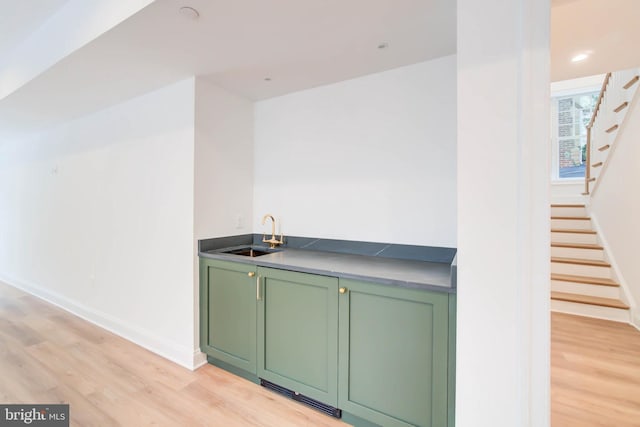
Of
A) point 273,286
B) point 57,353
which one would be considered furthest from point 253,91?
point 57,353

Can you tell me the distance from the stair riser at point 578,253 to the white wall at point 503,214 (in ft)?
12.5

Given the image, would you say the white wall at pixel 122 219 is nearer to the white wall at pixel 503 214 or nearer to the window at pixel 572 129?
the white wall at pixel 503 214

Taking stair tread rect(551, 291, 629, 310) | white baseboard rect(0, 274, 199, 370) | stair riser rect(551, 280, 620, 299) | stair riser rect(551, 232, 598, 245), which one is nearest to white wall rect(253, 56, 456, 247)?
white baseboard rect(0, 274, 199, 370)

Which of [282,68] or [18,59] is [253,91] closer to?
[282,68]

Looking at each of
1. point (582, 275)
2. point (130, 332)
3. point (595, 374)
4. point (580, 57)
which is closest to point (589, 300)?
point (582, 275)

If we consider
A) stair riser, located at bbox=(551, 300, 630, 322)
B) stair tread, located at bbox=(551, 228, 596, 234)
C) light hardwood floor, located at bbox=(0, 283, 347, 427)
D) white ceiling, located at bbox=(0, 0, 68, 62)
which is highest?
white ceiling, located at bbox=(0, 0, 68, 62)

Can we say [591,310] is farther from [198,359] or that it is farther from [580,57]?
[198,359]

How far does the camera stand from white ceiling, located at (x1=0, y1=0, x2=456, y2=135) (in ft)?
5.04

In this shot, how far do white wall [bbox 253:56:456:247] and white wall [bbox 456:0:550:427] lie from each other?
2.66 ft

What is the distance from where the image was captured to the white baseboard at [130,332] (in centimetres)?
236

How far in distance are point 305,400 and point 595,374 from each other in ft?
7.36

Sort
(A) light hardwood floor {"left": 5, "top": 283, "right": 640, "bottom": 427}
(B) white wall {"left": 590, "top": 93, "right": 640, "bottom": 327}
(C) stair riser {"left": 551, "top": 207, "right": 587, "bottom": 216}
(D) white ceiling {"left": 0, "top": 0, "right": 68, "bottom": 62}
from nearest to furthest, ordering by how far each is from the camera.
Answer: (A) light hardwood floor {"left": 5, "top": 283, "right": 640, "bottom": 427}, (D) white ceiling {"left": 0, "top": 0, "right": 68, "bottom": 62}, (B) white wall {"left": 590, "top": 93, "right": 640, "bottom": 327}, (C) stair riser {"left": 551, "top": 207, "right": 587, "bottom": 216}

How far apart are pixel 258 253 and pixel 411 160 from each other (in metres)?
1.62

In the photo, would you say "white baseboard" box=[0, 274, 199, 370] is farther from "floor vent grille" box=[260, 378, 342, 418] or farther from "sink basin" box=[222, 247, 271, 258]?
"sink basin" box=[222, 247, 271, 258]
